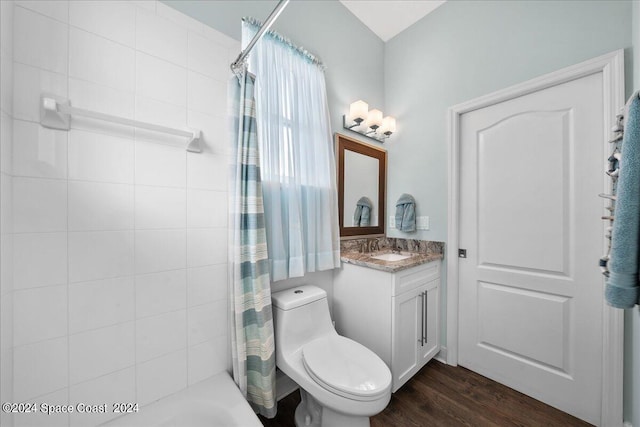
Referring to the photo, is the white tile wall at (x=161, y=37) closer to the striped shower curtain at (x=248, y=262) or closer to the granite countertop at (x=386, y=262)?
the striped shower curtain at (x=248, y=262)

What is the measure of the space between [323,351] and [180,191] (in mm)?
1112

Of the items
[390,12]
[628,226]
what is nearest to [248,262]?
[628,226]

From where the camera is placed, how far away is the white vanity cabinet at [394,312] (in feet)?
4.71

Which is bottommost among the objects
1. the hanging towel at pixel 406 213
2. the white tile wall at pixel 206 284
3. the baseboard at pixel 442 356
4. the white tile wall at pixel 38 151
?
the baseboard at pixel 442 356

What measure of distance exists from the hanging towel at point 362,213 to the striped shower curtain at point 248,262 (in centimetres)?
98

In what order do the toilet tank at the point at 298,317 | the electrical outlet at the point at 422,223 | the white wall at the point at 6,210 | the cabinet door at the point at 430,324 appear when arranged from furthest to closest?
the electrical outlet at the point at 422,223
the cabinet door at the point at 430,324
the toilet tank at the point at 298,317
the white wall at the point at 6,210

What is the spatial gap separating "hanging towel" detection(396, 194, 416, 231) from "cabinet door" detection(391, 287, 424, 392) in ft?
1.86

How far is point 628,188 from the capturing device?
0.62 m

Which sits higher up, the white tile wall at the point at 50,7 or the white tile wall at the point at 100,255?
the white tile wall at the point at 50,7

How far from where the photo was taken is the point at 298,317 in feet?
4.39

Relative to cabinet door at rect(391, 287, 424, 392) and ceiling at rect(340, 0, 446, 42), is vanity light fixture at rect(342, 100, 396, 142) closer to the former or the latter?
ceiling at rect(340, 0, 446, 42)

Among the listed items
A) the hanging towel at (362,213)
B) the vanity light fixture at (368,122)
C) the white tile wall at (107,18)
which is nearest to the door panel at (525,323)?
the hanging towel at (362,213)

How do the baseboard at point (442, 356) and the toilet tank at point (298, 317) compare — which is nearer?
the toilet tank at point (298, 317)

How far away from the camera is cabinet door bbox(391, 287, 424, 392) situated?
1426mm
